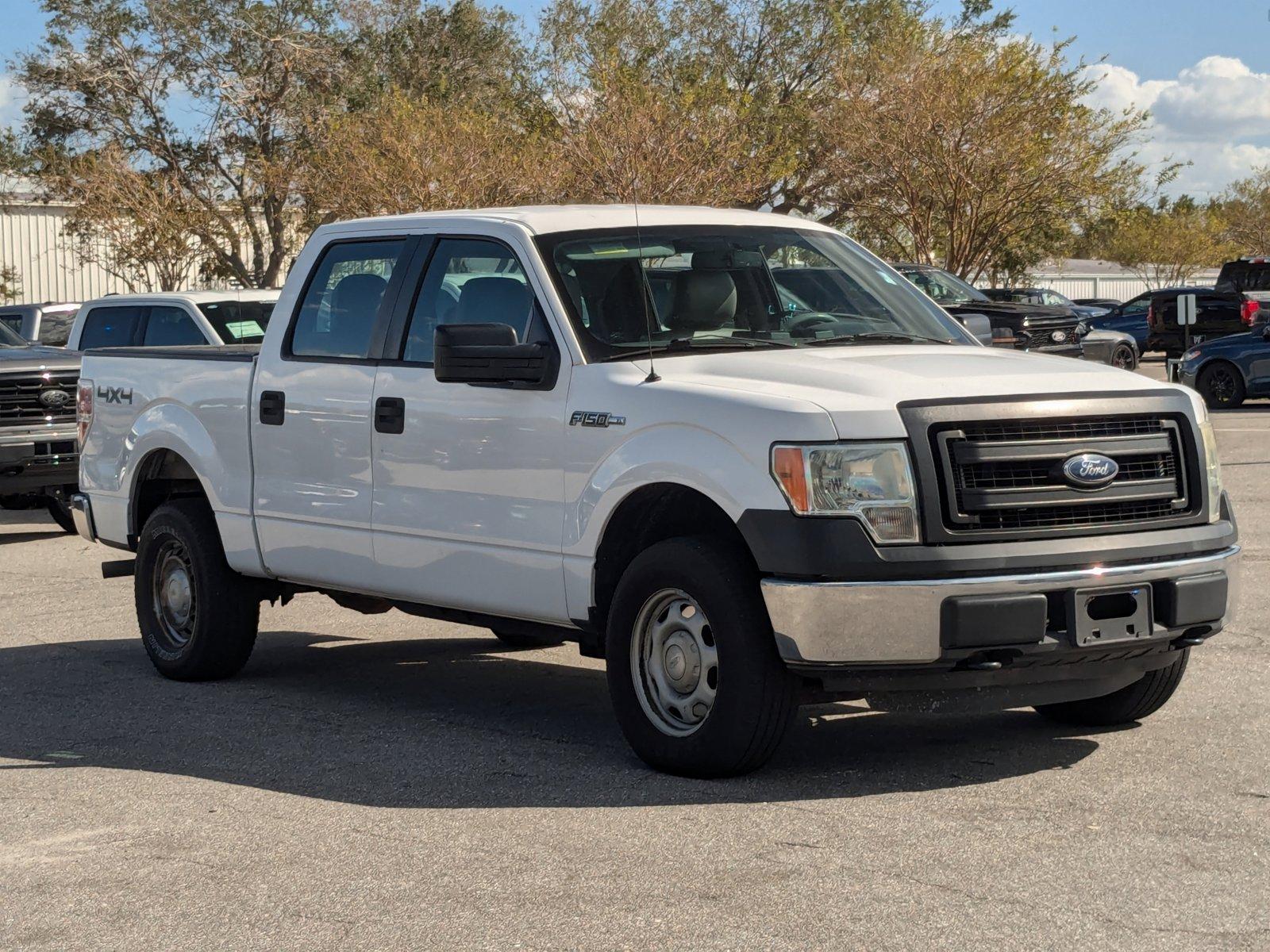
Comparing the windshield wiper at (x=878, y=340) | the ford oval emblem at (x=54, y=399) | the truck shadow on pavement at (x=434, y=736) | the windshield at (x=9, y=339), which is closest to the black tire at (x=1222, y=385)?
the windshield at (x=9, y=339)

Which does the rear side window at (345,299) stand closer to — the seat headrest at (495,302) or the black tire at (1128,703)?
the seat headrest at (495,302)

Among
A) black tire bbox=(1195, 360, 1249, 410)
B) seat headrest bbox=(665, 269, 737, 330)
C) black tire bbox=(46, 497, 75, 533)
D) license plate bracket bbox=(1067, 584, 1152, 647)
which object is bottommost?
black tire bbox=(46, 497, 75, 533)

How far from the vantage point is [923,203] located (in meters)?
38.8

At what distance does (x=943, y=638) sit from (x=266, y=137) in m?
38.9

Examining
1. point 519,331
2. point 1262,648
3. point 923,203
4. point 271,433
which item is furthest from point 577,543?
point 923,203

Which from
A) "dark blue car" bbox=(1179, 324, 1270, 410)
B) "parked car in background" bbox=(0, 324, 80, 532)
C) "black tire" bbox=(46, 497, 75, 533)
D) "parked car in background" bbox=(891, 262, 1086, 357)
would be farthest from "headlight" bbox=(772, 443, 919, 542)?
"dark blue car" bbox=(1179, 324, 1270, 410)

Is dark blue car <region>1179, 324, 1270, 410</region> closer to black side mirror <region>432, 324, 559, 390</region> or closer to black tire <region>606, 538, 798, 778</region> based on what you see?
black side mirror <region>432, 324, 559, 390</region>

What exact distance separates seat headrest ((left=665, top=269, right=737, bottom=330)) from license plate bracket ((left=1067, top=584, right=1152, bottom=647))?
1810 mm

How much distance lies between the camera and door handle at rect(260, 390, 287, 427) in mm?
7875

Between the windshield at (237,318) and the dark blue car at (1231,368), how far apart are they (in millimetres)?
15183

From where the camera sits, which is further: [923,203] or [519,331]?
[923,203]

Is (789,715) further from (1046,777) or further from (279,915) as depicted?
(279,915)

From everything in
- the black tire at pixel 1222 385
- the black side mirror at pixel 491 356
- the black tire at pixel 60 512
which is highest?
the black side mirror at pixel 491 356

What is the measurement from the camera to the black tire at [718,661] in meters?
5.89
